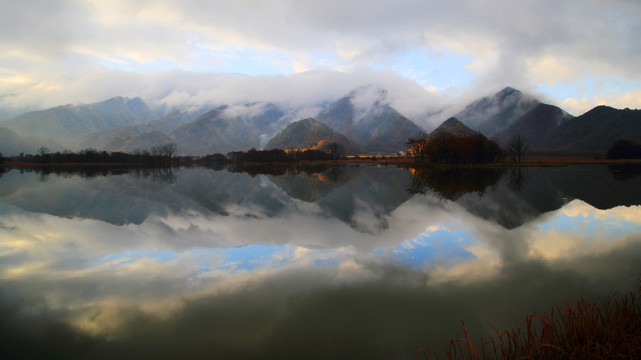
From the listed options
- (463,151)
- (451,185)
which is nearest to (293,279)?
(451,185)

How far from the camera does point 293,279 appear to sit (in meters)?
10.3

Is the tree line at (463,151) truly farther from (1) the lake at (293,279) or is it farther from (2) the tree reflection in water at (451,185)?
(1) the lake at (293,279)

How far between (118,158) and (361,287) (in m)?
169

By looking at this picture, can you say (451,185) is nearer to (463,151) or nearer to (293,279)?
(293,279)

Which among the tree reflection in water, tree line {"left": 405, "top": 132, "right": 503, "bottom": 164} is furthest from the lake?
tree line {"left": 405, "top": 132, "right": 503, "bottom": 164}

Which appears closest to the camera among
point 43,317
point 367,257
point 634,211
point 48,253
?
point 43,317

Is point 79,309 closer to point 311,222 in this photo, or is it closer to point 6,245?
point 6,245

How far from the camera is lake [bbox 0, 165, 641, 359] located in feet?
22.9

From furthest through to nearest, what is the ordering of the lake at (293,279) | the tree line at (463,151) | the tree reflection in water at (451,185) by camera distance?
the tree line at (463,151), the tree reflection in water at (451,185), the lake at (293,279)

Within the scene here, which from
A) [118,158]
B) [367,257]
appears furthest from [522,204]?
[118,158]

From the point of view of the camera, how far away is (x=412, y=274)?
1069cm

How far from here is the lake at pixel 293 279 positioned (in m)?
6.99

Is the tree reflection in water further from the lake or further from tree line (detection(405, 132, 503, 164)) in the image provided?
tree line (detection(405, 132, 503, 164))

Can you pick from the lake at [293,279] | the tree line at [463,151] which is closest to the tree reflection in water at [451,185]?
the lake at [293,279]
